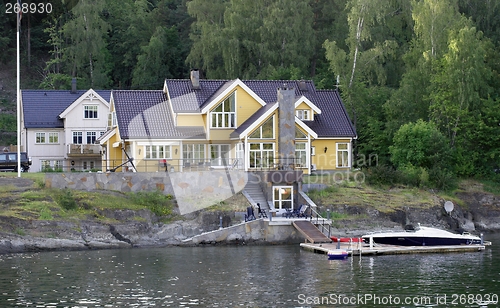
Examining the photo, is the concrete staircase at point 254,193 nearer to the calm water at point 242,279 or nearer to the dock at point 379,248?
the dock at point 379,248

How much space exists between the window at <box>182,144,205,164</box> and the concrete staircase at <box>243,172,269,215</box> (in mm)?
5270

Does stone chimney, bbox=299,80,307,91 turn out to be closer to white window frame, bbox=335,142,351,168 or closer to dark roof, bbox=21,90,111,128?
white window frame, bbox=335,142,351,168

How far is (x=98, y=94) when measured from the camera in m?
69.3

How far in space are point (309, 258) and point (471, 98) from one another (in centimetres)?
2433

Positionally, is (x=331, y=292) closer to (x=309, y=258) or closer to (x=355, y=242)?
(x=309, y=258)

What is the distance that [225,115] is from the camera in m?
56.0

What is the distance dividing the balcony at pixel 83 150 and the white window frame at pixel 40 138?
290cm

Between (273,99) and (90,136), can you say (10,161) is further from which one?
(273,99)

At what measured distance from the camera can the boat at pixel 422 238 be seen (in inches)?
1743

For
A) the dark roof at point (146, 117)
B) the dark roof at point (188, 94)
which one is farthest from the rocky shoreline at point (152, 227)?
the dark roof at point (188, 94)

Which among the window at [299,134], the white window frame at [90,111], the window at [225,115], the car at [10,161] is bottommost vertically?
the car at [10,161]

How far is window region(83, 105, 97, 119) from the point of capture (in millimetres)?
68625

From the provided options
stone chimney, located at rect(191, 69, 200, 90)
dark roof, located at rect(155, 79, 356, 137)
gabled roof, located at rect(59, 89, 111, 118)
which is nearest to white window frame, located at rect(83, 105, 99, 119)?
gabled roof, located at rect(59, 89, 111, 118)

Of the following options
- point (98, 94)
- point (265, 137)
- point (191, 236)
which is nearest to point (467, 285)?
point (191, 236)
